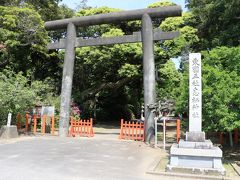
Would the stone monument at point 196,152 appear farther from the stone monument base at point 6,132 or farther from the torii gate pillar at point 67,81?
the stone monument base at point 6,132

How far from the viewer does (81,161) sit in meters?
10.3

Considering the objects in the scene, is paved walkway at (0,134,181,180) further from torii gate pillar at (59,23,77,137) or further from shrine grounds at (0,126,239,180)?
torii gate pillar at (59,23,77,137)

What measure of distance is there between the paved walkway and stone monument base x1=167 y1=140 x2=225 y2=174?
3.16ft

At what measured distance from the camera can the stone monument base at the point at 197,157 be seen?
8836 mm

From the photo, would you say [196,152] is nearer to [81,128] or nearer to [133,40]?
[133,40]

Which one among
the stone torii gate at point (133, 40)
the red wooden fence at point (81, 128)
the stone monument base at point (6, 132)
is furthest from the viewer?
the red wooden fence at point (81, 128)

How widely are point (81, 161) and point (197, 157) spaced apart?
3.68 meters

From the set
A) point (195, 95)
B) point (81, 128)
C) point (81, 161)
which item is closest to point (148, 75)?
point (81, 128)

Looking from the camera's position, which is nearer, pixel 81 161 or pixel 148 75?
pixel 81 161

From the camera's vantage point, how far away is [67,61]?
17.7m

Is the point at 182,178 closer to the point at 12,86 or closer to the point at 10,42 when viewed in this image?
the point at 12,86

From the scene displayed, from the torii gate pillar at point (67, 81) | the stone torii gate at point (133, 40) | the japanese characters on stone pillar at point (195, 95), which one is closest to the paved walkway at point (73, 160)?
the japanese characters on stone pillar at point (195, 95)

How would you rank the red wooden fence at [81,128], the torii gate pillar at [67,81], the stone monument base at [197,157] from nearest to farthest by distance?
the stone monument base at [197,157] < the torii gate pillar at [67,81] < the red wooden fence at [81,128]

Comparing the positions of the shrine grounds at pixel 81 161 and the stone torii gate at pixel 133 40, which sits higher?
the stone torii gate at pixel 133 40
